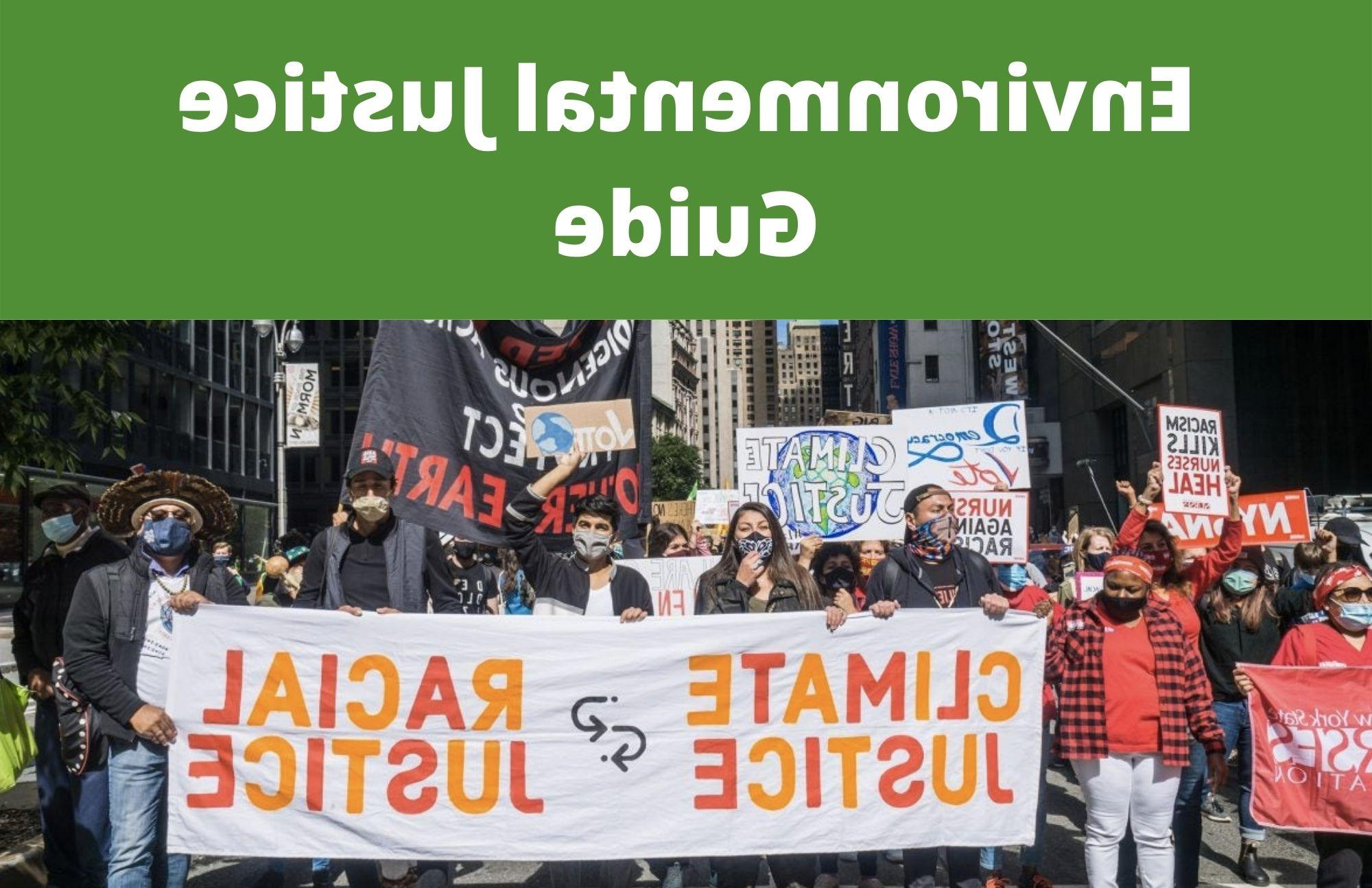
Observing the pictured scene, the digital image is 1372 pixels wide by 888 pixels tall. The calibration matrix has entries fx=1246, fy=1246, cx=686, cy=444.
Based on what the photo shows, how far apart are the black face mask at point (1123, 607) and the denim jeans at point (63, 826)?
416 cm

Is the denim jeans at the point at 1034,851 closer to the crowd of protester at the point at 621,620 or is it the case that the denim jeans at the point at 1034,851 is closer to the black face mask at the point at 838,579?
the crowd of protester at the point at 621,620

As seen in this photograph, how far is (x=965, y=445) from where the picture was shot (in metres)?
11.2

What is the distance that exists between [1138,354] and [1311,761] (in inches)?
1396

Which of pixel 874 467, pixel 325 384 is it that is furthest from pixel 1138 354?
pixel 325 384

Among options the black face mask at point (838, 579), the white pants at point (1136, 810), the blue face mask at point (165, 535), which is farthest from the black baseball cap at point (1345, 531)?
the blue face mask at point (165, 535)

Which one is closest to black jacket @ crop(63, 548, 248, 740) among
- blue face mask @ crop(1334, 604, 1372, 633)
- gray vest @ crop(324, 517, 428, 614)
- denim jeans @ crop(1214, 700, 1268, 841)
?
gray vest @ crop(324, 517, 428, 614)

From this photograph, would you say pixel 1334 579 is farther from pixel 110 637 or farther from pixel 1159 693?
pixel 110 637

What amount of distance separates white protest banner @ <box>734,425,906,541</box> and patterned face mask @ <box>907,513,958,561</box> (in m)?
4.96

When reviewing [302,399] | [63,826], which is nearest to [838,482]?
[63,826]

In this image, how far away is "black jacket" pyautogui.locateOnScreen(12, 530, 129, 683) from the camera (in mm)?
5703

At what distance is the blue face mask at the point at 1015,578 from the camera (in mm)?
7785

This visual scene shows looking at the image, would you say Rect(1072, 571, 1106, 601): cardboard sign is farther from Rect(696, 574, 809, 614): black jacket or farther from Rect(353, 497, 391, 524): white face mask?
Rect(353, 497, 391, 524): white face mask

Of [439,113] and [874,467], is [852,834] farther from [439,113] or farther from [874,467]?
[874,467]

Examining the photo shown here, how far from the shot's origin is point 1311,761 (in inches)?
217
